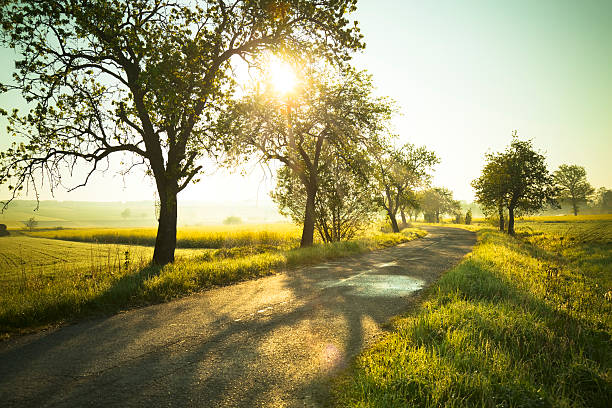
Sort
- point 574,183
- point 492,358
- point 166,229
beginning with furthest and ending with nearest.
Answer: point 574,183 < point 166,229 < point 492,358

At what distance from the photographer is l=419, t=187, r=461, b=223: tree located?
72925mm

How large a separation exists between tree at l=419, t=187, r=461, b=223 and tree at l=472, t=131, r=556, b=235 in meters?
38.6

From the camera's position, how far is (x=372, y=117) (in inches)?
547

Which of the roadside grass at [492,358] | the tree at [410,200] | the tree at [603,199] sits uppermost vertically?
the tree at [603,199]

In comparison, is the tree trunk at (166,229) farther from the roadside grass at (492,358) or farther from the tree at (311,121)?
the roadside grass at (492,358)

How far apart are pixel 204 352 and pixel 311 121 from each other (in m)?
13.1

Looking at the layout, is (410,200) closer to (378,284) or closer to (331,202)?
(331,202)

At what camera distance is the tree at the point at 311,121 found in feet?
41.1

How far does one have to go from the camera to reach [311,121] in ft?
48.1

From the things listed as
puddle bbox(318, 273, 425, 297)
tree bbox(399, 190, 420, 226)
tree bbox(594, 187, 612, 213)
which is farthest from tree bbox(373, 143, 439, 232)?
tree bbox(594, 187, 612, 213)

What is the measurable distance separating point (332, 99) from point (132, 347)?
12.7 m

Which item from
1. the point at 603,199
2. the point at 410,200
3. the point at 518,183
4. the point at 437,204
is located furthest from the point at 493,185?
the point at 603,199

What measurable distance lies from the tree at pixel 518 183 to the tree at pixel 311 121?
21.2 m

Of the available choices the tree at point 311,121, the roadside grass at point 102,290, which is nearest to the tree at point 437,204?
the tree at point 311,121
